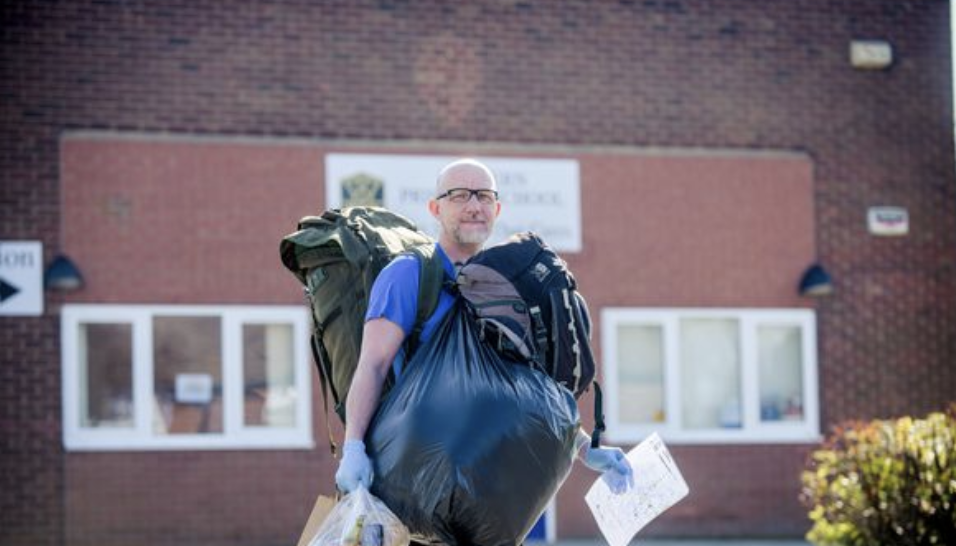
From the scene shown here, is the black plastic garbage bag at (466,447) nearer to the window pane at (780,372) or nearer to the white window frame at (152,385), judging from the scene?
the white window frame at (152,385)

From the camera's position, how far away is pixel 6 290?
10562 millimetres

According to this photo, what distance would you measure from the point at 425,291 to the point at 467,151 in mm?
7325

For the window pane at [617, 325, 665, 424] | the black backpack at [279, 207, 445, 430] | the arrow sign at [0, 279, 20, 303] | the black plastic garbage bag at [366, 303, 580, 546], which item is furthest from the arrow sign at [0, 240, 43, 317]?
the black plastic garbage bag at [366, 303, 580, 546]

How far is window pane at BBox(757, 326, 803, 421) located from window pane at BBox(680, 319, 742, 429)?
0.25 m

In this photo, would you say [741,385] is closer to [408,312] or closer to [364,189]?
[364,189]

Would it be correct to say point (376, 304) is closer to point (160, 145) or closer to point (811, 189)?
point (160, 145)

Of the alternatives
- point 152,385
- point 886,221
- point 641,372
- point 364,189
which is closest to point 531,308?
point 364,189

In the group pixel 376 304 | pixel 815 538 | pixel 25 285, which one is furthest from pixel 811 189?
pixel 376 304

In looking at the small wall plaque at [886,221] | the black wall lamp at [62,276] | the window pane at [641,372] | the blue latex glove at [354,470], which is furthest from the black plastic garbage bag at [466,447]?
the small wall plaque at [886,221]

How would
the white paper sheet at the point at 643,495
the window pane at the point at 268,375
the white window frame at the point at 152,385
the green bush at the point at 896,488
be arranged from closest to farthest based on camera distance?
the white paper sheet at the point at 643,495, the green bush at the point at 896,488, the white window frame at the point at 152,385, the window pane at the point at 268,375

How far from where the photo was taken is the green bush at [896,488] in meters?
7.98

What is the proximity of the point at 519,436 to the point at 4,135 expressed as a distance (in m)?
7.84

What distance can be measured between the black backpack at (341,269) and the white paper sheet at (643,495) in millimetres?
931

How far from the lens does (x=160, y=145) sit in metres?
10.9
